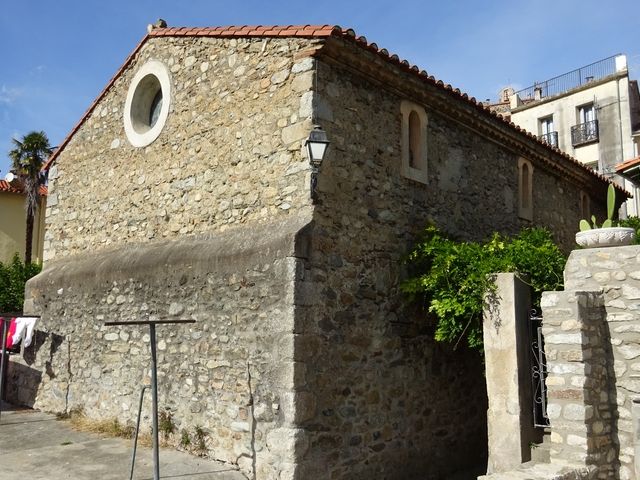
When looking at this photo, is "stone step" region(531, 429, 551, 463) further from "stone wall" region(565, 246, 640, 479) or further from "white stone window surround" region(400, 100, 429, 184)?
"white stone window surround" region(400, 100, 429, 184)

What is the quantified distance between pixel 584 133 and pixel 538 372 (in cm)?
2007

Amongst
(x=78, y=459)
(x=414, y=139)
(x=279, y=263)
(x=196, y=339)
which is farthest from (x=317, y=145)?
(x=78, y=459)

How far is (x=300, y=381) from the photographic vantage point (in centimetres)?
608

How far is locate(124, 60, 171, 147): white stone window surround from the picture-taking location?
8852 mm

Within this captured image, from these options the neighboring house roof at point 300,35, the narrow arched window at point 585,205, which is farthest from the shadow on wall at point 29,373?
the narrow arched window at point 585,205

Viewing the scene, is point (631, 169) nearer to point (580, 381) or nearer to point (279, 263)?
point (580, 381)

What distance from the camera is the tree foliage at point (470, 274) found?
6.78 meters

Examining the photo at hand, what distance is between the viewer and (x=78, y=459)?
703 cm

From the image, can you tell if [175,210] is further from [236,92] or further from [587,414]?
[587,414]

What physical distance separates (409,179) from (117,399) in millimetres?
5283

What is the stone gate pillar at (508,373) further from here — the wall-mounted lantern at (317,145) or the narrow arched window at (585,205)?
the narrow arched window at (585,205)

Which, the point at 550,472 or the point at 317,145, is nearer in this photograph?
the point at 550,472

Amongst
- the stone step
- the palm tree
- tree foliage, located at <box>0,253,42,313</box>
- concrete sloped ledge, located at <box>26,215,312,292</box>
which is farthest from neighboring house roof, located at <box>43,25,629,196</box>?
the palm tree

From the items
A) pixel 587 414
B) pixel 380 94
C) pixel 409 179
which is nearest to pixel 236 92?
pixel 380 94
